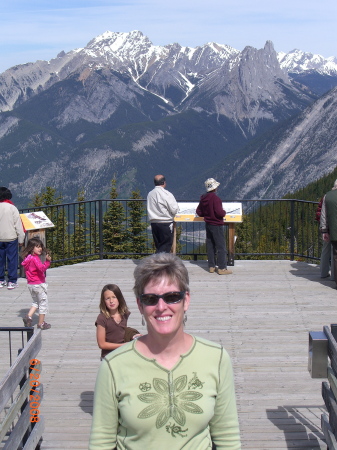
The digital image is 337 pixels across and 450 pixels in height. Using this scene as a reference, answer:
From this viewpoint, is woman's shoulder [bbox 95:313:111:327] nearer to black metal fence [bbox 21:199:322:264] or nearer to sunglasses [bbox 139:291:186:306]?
sunglasses [bbox 139:291:186:306]

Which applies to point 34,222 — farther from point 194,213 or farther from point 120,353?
point 120,353

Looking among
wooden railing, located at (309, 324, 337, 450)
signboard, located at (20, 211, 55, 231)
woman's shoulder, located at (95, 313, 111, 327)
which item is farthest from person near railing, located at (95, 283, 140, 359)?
signboard, located at (20, 211, 55, 231)

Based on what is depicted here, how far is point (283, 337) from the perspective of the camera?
860 centimetres

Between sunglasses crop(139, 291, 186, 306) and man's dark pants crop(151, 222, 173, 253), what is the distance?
911cm

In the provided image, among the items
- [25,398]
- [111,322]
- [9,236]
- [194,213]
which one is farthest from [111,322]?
[194,213]

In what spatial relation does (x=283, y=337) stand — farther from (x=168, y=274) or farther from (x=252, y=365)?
(x=168, y=274)

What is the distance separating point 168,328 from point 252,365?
471 centimetres

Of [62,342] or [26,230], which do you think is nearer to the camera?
[62,342]

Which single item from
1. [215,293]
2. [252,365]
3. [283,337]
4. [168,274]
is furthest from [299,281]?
[168,274]

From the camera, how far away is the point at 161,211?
12203 millimetres

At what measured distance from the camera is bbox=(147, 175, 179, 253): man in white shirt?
39.8ft

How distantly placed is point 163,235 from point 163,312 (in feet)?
30.3

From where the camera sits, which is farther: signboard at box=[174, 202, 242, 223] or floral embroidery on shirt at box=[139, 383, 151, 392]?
signboard at box=[174, 202, 242, 223]

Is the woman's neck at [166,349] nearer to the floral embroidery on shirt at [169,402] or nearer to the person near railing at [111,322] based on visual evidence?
the floral embroidery on shirt at [169,402]
